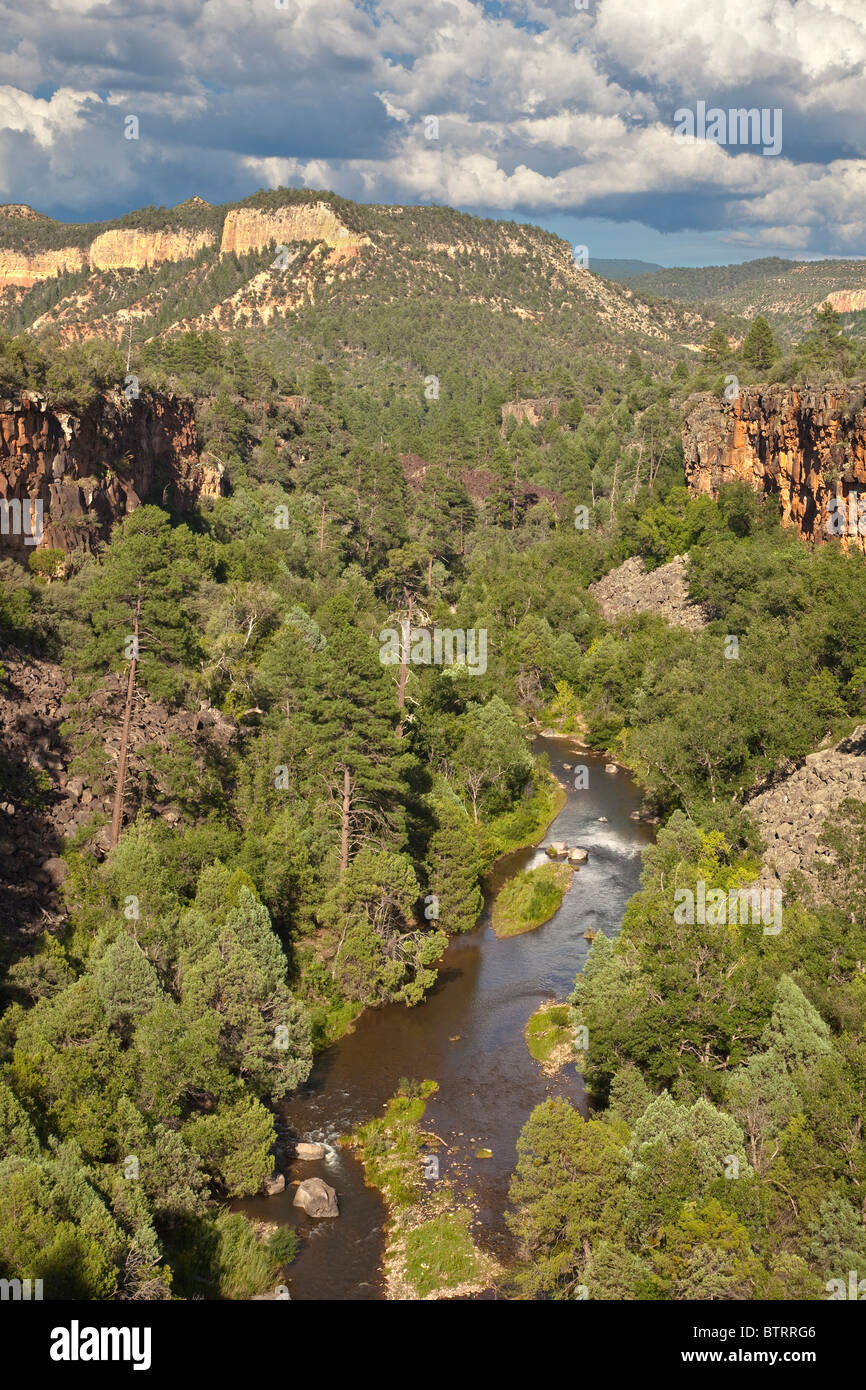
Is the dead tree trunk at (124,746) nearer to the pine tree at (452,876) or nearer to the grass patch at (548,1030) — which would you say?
the pine tree at (452,876)

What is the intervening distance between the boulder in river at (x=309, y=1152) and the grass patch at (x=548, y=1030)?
9347 millimetres

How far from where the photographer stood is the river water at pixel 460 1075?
1222 inches

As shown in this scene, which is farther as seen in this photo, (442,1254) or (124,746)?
(124,746)

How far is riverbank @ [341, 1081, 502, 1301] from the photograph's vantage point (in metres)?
29.0

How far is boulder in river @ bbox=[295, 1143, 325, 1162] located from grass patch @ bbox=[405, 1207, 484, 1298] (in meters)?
4.59

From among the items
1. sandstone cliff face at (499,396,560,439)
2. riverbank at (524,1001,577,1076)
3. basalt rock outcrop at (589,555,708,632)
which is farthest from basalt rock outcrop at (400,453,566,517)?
riverbank at (524,1001,577,1076)

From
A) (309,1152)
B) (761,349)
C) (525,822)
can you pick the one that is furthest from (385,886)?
(761,349)

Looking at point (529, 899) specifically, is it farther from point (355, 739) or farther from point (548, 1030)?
point (355, 739)

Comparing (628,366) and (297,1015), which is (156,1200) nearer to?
(297,1015)

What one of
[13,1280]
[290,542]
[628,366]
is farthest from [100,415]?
[628,366]

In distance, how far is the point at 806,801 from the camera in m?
48.3

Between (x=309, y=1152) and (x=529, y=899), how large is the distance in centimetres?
2133

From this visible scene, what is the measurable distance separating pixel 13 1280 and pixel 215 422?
280 feet
